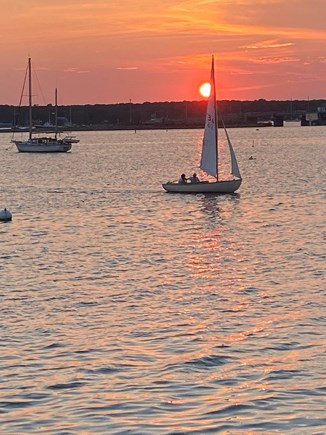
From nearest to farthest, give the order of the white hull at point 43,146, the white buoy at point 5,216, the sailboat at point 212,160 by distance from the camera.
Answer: the white buoy at point 5,216
the sailboat at point 212,160
the white hull at point 43,146

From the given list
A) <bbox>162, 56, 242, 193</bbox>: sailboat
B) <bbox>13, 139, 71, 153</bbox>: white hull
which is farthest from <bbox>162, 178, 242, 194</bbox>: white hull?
<bbox>13, 139, 71, 153</bbox>: white hull

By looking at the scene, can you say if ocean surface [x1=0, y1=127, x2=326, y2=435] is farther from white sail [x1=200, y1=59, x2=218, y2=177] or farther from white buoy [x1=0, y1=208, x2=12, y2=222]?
white sail [x1=200, y1=59, x2=218, y2=177]

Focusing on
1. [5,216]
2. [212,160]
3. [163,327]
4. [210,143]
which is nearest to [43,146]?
[210,143]

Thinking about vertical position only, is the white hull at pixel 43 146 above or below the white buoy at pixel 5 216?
above

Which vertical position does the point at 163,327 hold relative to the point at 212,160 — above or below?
below

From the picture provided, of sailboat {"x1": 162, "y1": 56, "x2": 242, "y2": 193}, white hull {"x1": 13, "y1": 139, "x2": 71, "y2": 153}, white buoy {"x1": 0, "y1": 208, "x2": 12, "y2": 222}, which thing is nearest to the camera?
white buoy {"x1": 0, "y1": 208, "x2": 12, "y2": 222}

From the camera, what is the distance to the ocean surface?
1781cm

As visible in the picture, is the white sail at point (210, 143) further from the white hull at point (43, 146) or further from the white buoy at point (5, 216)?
the white hull at point (43, 146)

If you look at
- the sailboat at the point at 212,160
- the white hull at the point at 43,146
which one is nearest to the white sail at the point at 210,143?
the sailboat at the point at 212,160

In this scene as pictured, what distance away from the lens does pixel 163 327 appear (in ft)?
80.8

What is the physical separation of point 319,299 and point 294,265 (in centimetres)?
723

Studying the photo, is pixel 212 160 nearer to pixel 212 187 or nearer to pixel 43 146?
pixel 212 187

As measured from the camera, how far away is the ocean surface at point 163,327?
58.4 feet

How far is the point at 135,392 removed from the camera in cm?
1908
